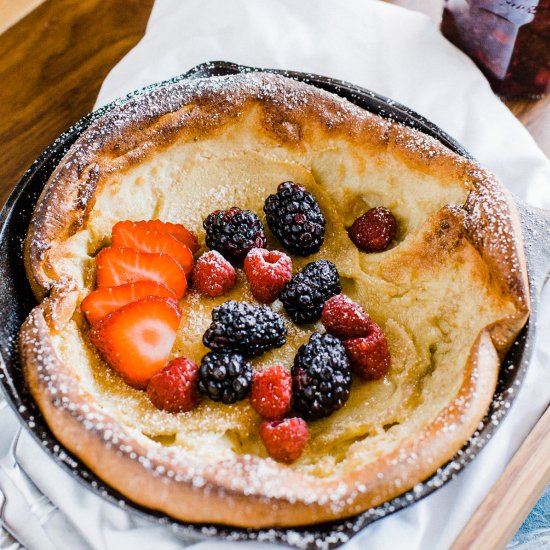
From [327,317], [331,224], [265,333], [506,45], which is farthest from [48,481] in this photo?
[506,45]

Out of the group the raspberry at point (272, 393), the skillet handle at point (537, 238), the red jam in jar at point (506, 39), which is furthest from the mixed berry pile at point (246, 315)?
the red jam in jar at point (506, 39)

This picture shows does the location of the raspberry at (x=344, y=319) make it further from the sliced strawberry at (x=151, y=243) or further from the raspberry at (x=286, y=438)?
the sliced strawberry at (x=151, y=243)

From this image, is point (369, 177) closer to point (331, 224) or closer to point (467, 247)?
point (331, 224)

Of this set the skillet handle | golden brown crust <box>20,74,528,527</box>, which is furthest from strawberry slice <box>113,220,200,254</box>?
the skillet handle

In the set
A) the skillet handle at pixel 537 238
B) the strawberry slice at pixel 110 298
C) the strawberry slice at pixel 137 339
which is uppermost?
the strawberry slice at pixel 110 298

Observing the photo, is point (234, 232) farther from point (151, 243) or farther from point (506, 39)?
point (506, 39)

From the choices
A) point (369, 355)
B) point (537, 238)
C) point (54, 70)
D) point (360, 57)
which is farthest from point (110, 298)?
point (360, 57)
